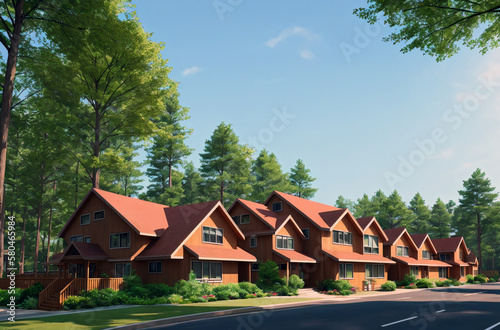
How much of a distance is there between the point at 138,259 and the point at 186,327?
1612 centimetres

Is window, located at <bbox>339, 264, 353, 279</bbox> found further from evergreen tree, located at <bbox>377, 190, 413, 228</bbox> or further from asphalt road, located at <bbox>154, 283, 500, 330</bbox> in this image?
evergreen tree, located at <bbox>377, 190, 413, 228</bbox>

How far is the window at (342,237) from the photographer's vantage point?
44.0 meters

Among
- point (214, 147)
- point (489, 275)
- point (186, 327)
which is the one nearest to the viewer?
point (186, 327)

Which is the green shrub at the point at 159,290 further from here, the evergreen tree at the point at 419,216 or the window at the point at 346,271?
the evergreen tree at the point at 419,216

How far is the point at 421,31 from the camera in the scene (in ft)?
64.7

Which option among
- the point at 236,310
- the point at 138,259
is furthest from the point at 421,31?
the point at 138,259

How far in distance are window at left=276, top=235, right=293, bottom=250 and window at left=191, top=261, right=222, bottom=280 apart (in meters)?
8.18

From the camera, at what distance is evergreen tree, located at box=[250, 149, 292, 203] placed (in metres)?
68.6

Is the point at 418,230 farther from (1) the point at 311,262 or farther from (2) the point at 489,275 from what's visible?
(1) the point at 311,262

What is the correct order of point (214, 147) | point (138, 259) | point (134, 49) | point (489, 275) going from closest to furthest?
point (138, 259), point (134, 49), point (214, 147), point (489, 275)

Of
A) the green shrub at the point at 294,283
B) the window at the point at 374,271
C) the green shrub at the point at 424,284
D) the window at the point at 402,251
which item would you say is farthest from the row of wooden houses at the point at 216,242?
the window at the point at 402,251

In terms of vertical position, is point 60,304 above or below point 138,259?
below

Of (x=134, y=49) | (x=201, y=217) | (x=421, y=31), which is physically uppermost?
(x=134, y=49)

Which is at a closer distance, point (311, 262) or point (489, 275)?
point (311, 262)
